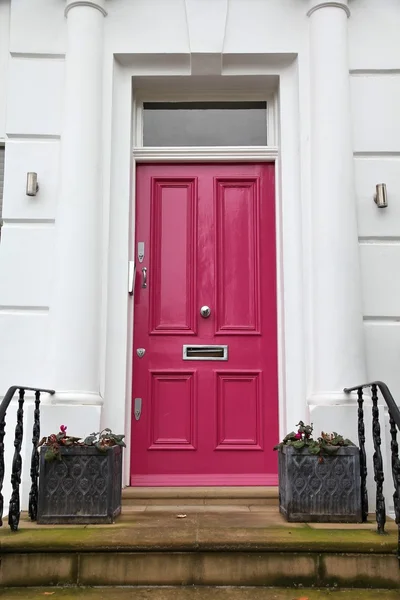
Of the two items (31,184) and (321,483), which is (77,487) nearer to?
(321,483)

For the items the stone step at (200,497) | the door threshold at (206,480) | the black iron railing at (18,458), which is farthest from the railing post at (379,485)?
the black iron railing at (18,458)

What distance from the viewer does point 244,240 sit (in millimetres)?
4770

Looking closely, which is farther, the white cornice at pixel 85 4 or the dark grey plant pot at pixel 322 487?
the white cornice at pixel 85 4

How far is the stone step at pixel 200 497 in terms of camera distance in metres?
4.13

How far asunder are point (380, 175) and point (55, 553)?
331 centimetres

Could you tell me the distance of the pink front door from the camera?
4.49 meters

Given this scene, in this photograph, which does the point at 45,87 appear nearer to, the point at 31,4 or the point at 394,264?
the point at 31,4

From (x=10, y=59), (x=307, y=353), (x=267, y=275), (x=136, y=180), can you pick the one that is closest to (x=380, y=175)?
(x=267, y=275)

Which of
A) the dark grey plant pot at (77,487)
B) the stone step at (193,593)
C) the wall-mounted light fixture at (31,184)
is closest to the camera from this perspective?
the stone step at (193,593)

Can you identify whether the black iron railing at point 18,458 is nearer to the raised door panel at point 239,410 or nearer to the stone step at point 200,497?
the stone step at point 200,497

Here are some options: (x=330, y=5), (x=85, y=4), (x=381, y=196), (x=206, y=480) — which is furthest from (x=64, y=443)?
(x=330, y=5)

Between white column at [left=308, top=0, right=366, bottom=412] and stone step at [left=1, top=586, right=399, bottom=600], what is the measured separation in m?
1.24

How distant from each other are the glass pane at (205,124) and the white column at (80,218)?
62cm

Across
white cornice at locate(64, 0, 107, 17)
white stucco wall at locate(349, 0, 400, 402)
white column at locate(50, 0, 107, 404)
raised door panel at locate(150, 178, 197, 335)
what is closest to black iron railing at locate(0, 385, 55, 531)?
white column at locate(50, 0, 107, 404)
